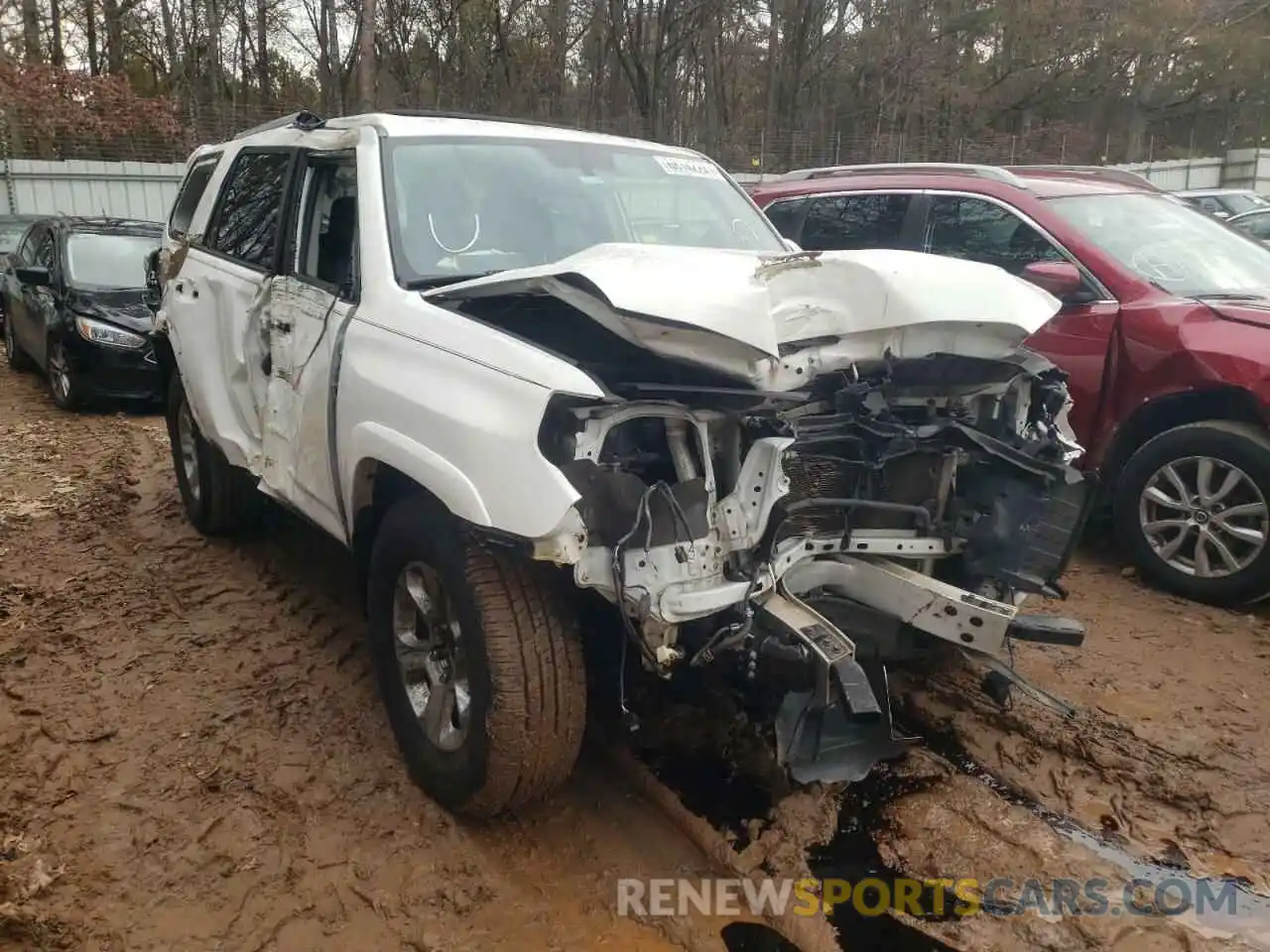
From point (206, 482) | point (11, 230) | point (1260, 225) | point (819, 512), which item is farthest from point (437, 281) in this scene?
point (1260, 225)

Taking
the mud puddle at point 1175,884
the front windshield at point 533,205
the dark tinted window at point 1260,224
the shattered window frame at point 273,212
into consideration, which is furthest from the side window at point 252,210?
the dark tinted window at point 1260,224

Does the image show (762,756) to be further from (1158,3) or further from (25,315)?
(1158,3)

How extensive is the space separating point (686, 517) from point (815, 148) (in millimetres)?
25648

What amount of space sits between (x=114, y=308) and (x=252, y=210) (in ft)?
15.4

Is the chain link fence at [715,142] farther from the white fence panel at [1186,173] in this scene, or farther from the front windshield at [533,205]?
the front windshield at [533,205]

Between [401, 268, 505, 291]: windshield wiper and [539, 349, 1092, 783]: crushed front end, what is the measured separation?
944 mm

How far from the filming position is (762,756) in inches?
133

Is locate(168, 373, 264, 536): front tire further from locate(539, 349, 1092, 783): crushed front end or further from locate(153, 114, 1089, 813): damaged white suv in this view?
locate(539, 349, 1092, 783): crushed front end

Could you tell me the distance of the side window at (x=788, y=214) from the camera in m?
6.43

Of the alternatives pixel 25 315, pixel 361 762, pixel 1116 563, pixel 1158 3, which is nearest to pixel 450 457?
pixel 361 762

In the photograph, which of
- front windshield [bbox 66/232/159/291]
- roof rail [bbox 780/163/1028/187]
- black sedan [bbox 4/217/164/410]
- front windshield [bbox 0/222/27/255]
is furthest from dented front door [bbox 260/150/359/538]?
front windshield [bbox 0/222/27/255]

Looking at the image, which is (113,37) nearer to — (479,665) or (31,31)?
(31,31)

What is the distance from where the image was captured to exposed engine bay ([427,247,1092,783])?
2.55 m

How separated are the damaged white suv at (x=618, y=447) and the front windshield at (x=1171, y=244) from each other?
222 centimetres
